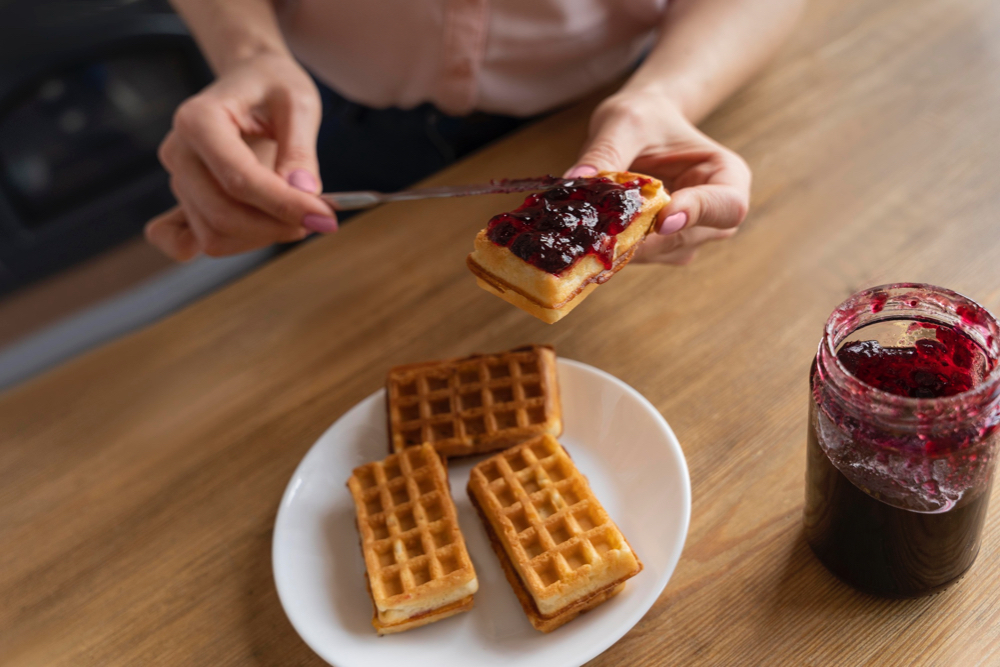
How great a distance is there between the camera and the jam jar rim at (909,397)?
86cm

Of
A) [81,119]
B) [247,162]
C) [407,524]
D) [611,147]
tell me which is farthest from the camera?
[81,119]

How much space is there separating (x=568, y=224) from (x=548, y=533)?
1.70 feet

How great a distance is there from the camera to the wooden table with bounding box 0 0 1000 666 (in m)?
1.20

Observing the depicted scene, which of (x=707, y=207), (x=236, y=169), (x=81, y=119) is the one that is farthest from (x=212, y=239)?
(x=81, y=119)

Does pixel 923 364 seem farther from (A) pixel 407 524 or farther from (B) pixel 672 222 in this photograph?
(A) pixel 407 524

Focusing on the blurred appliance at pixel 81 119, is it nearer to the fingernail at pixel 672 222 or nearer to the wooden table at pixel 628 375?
the wooden table at pixel 628 375

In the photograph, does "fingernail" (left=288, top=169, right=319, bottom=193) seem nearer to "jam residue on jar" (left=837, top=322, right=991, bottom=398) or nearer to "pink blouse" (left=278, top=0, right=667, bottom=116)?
"pink blouse" (left=278, top=0, right=667, bottom=116)

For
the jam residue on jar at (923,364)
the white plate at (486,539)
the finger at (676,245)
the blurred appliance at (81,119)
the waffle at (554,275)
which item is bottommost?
the blurred appliance at (81,119)

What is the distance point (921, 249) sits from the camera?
161 centimetres

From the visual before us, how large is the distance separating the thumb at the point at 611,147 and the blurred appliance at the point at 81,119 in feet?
7.57

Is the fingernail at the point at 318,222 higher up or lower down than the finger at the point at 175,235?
higher up

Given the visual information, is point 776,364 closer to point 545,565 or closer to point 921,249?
point 921,249

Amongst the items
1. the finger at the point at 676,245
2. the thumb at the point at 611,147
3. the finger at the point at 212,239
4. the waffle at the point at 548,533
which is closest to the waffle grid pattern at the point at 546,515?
the waffle at the point at 548,533

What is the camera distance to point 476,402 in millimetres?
1525
